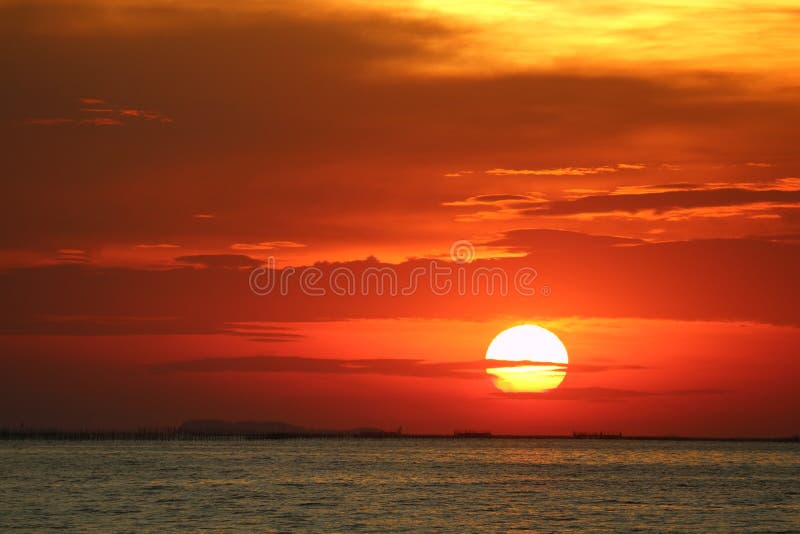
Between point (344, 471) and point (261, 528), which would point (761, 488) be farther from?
point (261, 528)

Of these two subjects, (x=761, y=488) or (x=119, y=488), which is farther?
(x=761, y=488)

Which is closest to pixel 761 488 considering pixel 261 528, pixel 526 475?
pixel 526 475

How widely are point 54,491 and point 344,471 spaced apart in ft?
179

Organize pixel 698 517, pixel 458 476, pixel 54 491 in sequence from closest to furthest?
pixel 698 517 < pixel 54 491 < pixel 458 476

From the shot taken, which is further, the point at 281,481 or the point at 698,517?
the point at 281,481

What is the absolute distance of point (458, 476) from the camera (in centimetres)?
14062

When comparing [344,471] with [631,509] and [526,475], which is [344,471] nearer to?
[526,475]

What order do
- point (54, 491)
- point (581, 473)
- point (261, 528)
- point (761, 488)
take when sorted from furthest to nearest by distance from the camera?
point (581, 473)
point (761, 488)
point (54, 491)
point (261, 528)

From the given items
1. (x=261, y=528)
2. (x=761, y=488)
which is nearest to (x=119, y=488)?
(x=261, y=528)

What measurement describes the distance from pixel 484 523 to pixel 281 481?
4927 centimetres

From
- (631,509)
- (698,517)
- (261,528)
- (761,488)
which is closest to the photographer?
(261,528)

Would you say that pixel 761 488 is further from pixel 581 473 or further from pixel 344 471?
pixel 344 471

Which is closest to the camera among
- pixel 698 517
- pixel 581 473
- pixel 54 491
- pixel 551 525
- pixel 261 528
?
pixel 261 528

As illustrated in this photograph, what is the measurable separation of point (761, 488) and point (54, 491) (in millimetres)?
75940
